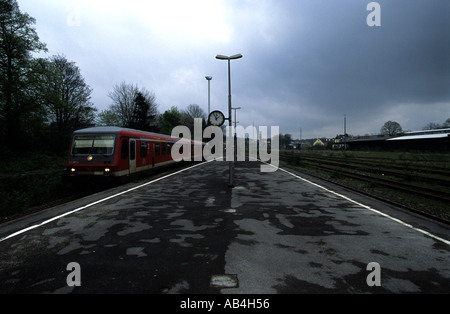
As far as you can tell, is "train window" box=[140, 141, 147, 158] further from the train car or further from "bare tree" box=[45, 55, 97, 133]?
"bare tree" box=[45, 55, 97, 133]

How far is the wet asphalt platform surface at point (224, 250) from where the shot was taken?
3051 mm

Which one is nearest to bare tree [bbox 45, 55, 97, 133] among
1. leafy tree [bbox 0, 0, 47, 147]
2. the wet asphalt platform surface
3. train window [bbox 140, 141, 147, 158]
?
leafy tree [bbox 0, 0, 47, 147]

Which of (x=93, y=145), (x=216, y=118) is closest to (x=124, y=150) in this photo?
(x=93, y=145)

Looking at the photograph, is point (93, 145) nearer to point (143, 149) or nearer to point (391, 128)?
point (143, 149)

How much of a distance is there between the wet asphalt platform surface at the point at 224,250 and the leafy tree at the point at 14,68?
73.9ft

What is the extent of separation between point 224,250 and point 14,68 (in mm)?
28998

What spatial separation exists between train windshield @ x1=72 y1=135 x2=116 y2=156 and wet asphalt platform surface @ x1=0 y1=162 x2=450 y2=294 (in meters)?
3.50

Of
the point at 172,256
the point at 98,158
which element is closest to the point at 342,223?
the point at 172,256

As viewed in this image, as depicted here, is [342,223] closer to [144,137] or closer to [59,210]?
[59,210]

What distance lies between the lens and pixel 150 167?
1456 cm

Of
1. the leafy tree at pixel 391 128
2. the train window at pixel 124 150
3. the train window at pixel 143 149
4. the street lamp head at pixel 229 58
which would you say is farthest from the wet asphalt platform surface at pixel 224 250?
the leafy tree at pixel 391 128

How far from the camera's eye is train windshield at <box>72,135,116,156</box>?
1033 cm
